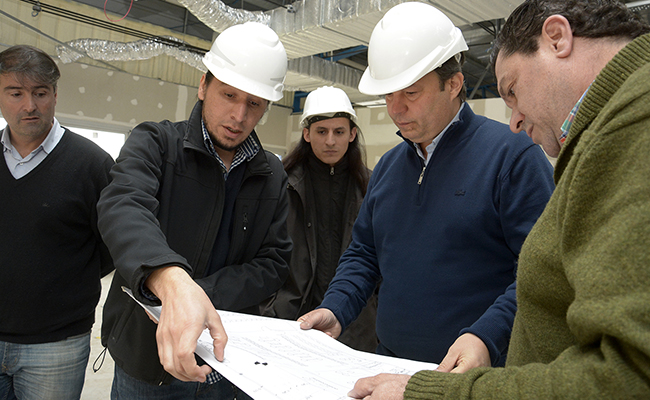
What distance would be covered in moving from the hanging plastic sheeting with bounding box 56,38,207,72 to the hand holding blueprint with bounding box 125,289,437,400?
5.86m

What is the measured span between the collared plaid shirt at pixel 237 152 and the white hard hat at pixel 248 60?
6.6 inches

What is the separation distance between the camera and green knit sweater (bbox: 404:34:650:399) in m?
0.44

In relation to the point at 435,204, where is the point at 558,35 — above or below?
above

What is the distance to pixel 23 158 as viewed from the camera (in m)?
1.92

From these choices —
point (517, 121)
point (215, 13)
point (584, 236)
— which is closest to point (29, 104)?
point (517, 121)

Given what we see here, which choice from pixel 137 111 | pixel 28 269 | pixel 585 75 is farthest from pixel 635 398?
pixel 137 111

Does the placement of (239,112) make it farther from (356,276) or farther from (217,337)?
(217,337)

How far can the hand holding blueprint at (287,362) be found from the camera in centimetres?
77

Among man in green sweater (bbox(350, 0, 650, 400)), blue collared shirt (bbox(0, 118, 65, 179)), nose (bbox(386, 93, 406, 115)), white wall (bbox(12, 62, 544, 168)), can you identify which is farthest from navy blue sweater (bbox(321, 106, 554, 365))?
white wall (bbox(12, 62, 544, 168))

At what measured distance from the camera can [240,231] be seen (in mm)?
1496

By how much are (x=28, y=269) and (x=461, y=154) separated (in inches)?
65.6

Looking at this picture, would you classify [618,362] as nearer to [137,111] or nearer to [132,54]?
[132,54]

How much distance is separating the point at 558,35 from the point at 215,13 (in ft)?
14.6

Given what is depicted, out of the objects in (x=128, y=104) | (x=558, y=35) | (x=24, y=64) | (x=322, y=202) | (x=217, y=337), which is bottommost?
(x=128, y=104)
